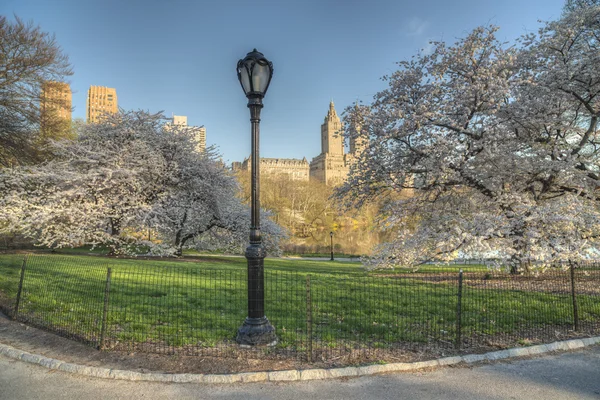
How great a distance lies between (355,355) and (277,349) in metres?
1.09

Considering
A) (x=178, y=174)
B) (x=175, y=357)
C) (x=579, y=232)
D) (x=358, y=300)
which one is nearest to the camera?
(x=175, y=357)

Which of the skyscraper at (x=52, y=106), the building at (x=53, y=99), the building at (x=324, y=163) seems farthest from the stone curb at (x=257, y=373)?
the building at (x=324, y=163)

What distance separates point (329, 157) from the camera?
163m

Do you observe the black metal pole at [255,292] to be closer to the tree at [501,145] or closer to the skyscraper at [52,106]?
the tree at [501,145]

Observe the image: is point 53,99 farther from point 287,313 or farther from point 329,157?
point 329,157

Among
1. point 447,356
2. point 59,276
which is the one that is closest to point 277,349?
point 447,356

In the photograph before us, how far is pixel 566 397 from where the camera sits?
3.98 metres

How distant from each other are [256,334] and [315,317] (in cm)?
180

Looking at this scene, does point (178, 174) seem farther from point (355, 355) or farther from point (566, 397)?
point (566, 397)

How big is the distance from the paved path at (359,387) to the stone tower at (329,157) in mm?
147239

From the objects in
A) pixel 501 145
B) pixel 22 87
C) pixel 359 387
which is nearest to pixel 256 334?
pixel 359 387

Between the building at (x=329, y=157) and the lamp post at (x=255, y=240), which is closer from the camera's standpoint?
the lamp post at (x=255, y=240)

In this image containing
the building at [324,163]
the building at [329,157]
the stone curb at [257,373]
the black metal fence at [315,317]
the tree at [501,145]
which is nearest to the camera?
the stone curb at [257,373]

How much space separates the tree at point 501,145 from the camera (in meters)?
9.88
